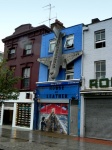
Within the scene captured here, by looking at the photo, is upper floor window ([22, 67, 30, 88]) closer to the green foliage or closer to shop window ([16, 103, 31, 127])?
shop window ([16, 103, 31, 127])

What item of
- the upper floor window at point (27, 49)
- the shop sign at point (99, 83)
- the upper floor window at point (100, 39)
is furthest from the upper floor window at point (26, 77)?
the upper floor window at point (100, 39)

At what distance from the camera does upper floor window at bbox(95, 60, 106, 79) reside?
59.8 ft

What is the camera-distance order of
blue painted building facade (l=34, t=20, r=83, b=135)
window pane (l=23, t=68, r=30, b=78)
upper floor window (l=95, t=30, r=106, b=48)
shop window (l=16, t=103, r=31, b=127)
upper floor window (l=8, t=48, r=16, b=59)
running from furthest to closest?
upper floor window (l=8, t=48, r=16, b=59)
window pane (l=23, t=68, r=30, b=78)
shop window (l=16, t=103, r=31, b=127)
blue painted building facade (l=34, t=20, r=83, b=135)
upper floor window (l=95, t=30, r=106, b=48)

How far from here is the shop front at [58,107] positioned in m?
19.0

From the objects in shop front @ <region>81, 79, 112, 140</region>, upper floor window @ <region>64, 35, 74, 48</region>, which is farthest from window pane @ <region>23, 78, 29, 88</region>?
shop front @ <region>81, 79, 112, 140</region>

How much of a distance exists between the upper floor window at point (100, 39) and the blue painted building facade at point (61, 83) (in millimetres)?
1515

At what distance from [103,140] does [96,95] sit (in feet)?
11.5

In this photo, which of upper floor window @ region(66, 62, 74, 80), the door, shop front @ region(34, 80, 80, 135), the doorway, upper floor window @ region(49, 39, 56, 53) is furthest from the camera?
the doorway

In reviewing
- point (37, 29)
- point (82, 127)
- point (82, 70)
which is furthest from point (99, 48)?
point (37, 29)

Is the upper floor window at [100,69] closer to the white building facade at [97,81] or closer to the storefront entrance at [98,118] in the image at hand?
the white building facade at [97,81]

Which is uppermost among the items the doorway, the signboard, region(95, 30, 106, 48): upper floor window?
region(95, 30, 106, 48): upper floor window

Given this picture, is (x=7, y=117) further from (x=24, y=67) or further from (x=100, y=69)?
(x=100, y=69)

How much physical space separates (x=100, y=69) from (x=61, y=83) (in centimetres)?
381

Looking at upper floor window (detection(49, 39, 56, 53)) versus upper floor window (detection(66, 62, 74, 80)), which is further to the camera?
upper floor window (detection(49, 39, 56, 53))
